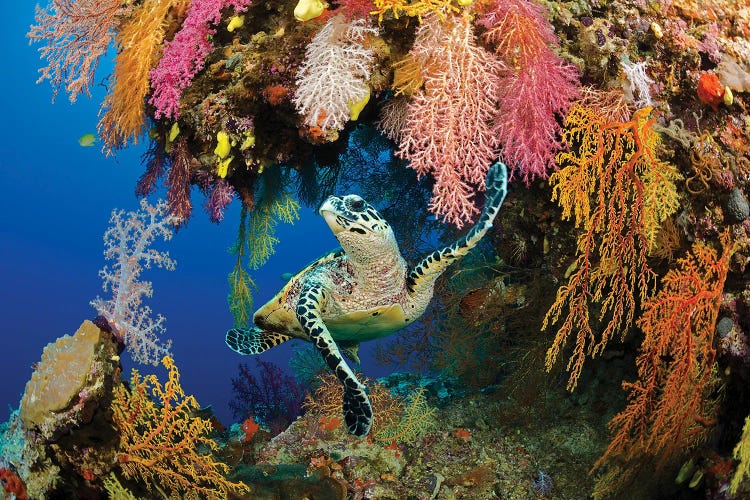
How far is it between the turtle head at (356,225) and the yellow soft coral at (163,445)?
1293 mm

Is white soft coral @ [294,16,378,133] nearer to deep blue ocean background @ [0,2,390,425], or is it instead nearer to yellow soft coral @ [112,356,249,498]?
yellow soft coral @ [112,356,249,498]

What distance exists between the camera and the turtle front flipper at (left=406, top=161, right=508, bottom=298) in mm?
2691

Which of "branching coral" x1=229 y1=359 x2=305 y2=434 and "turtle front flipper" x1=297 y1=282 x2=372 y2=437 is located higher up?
"turtle front flipper" x1=297 y1=282 x2=372 y2=437

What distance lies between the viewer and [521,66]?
2.43m

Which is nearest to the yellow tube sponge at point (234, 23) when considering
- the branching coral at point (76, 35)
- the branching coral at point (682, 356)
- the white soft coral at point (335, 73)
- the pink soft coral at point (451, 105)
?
the white soft coral at point (335, 73)

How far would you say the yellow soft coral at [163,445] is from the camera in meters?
2.34

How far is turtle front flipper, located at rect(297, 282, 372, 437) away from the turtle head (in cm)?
55

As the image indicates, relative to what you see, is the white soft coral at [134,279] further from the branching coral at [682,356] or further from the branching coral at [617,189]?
the branching coral at [682,356]

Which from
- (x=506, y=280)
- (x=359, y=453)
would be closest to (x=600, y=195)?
(x=506, y=280)

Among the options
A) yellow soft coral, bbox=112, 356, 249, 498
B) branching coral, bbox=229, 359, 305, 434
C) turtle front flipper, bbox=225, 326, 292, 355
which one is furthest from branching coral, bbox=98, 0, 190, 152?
branching coral, bbox=229, 359, 305, 434

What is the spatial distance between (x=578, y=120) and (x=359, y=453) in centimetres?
285

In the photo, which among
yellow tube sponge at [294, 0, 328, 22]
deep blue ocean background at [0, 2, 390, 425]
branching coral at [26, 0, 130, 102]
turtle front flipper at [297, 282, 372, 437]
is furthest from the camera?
deep blue ocean background at [0, 2, 390, 425]

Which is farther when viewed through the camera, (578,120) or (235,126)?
(235,126)

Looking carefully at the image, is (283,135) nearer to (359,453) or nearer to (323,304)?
(323,304)
